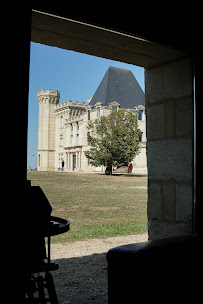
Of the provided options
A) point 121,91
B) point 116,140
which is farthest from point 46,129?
point 116,140

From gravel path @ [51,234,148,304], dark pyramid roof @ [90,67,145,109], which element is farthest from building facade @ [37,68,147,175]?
gravel path @ [51,234,148,304]

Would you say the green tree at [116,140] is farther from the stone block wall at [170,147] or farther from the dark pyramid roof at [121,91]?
the stone block wall at [170,147]

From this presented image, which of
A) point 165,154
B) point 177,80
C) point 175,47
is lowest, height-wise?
point 165,154

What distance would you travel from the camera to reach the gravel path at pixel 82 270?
269 centimetres

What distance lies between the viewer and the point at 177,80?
77.9 inches

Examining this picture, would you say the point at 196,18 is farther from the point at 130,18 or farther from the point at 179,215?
the point at 179,215

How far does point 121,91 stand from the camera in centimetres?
2403

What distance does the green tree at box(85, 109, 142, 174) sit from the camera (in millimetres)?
20109

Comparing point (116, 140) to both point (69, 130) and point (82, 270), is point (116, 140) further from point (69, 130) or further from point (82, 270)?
point (82, 270)

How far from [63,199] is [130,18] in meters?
10.9

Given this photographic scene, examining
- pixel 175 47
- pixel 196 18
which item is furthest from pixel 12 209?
pixel 196 18

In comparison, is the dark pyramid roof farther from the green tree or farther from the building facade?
the green tree

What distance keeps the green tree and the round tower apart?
5.90 metres

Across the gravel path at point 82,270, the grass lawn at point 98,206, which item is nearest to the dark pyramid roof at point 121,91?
the grass lawn at point 98,206
